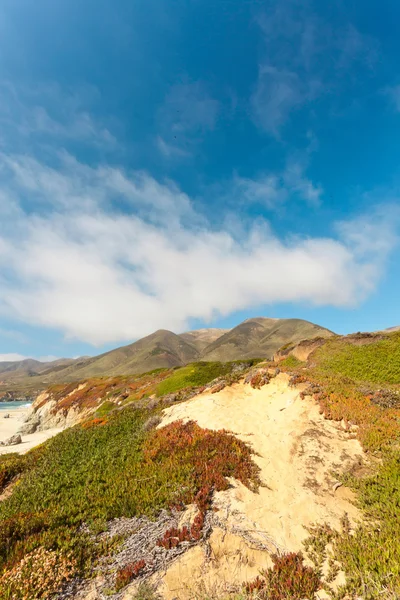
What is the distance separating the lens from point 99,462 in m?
14.3

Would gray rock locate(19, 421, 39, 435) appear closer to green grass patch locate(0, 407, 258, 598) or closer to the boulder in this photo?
the boulder

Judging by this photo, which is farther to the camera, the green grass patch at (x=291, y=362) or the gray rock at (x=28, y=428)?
the gray rock at (x=28, y=428)

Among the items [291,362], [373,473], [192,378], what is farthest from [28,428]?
[373,473]

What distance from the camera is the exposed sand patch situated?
7477mm

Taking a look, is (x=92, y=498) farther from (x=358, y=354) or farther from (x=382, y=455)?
(x=358, y=354)

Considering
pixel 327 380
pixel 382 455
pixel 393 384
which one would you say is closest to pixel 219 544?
pixel 382 455

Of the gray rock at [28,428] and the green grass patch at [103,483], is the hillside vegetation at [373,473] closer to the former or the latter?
the green grass patch at [103,483]

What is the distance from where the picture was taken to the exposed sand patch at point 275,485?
748cm

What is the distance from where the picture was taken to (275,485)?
1102 cm

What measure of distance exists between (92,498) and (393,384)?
977 inches

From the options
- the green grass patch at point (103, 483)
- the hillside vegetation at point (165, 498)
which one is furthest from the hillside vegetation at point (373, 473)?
the green grass patch at point (103, 483)

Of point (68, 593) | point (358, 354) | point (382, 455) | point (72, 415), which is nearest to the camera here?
point (68, 593)

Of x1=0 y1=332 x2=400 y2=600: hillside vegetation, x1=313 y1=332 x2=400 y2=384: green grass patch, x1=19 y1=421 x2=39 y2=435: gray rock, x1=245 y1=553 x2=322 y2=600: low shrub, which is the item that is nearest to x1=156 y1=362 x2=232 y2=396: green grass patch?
x1=313 y1=332 x2=400 y2=384: green grass patch

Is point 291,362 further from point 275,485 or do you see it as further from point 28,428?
point 28,428
